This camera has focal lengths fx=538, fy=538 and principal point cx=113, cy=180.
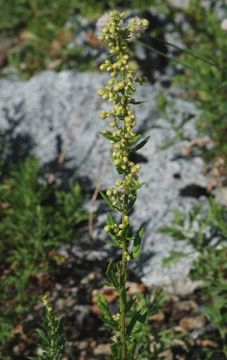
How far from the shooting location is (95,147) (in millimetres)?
5391

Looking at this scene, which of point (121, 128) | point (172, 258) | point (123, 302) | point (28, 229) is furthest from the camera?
point (28, 229)

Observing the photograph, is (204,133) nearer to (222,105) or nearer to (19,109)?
(222,105)

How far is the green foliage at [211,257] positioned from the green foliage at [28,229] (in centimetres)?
90

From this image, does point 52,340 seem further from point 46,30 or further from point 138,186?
point 46,30

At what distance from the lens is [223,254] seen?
4.04 m

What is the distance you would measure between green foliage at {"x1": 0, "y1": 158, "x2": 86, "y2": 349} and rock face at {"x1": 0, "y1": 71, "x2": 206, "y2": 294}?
0.47 meters

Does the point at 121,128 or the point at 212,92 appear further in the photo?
the point at 212,92

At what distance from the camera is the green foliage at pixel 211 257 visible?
382 cm

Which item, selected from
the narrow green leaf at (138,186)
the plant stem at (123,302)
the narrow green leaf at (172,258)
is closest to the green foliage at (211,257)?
the narrow green leaf at (172,258)

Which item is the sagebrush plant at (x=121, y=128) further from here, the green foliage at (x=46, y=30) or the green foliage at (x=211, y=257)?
the green foliage at (x=46, y=30)


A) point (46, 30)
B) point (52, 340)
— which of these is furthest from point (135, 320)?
point (46, 30)

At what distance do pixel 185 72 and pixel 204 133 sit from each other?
1.63 metres

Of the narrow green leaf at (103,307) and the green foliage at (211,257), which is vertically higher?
the green foliage at (211,257)

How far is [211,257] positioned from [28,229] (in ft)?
4.88
